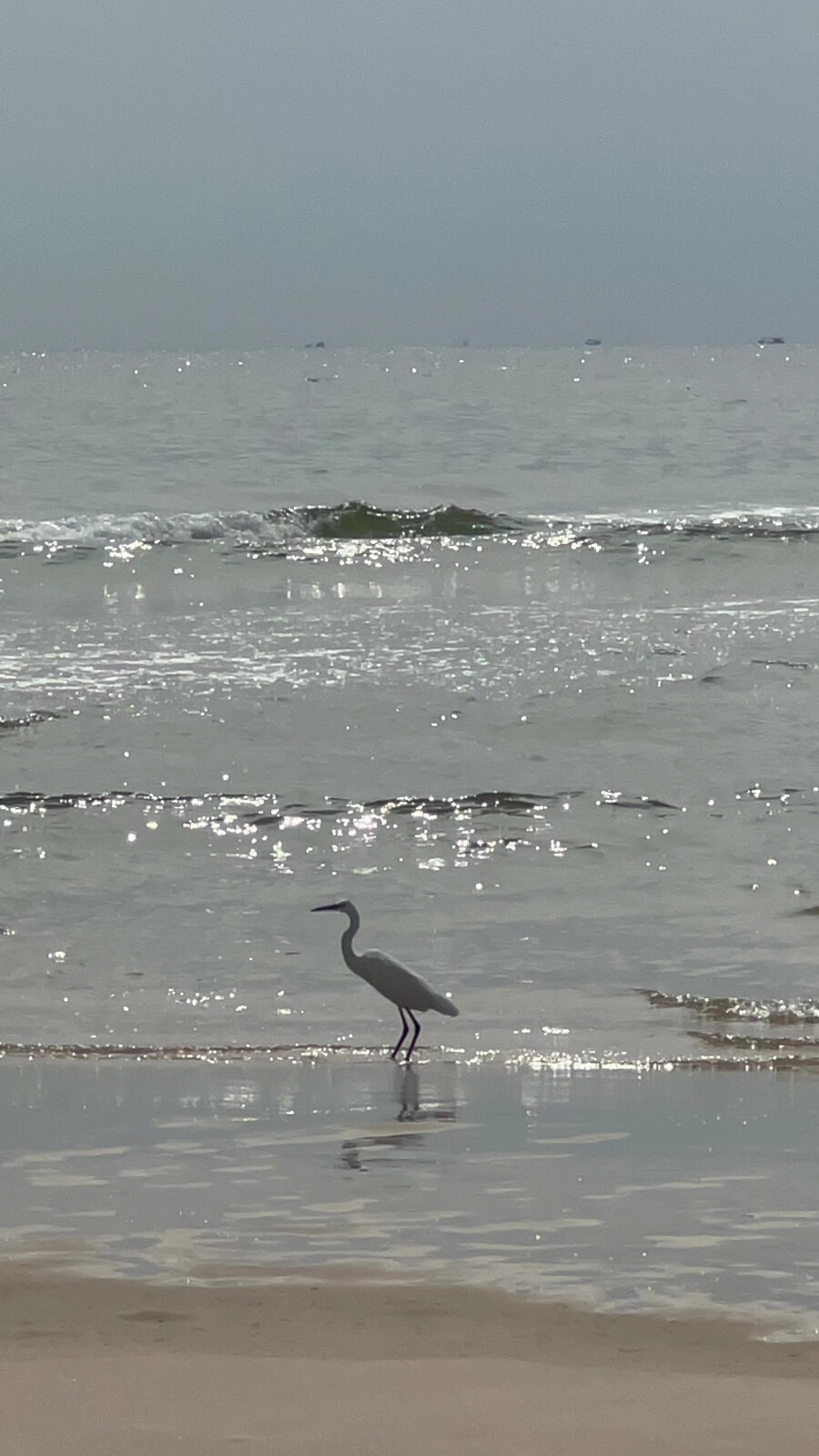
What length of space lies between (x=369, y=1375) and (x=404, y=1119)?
2780mm

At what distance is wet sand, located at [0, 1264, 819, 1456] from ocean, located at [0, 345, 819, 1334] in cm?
25

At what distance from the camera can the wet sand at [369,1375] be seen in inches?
179

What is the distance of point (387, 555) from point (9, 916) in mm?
27059

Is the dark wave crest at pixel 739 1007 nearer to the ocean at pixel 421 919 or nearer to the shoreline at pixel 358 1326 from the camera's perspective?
the ocean at pixel 421 919

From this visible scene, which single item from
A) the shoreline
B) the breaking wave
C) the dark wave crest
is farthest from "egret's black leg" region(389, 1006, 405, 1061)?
the breaking wave

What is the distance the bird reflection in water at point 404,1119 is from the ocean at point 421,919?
0.08 feet

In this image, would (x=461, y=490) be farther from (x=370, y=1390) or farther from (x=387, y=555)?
(x=370, y=1390)

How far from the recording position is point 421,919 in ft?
39.8

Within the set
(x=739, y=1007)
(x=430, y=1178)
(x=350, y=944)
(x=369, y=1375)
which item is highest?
(x=350, y=944)

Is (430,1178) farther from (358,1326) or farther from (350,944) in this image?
(350,944)

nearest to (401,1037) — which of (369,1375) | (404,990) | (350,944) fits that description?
(404,990)

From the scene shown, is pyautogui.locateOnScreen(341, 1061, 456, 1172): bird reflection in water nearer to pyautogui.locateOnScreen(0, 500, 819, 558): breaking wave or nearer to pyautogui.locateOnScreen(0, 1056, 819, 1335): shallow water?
pyautogui.locateOnScreen(0, 1056, 819, 1335): shallow water

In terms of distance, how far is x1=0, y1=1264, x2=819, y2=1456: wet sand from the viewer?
14.9ft

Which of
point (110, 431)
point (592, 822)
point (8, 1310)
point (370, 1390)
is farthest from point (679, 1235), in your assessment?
point (110, 431)
